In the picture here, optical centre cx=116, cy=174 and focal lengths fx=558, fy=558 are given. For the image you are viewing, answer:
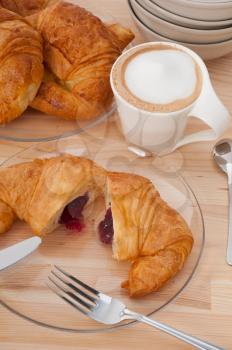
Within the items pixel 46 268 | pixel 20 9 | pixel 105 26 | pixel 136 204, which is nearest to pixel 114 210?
pixel 136 204

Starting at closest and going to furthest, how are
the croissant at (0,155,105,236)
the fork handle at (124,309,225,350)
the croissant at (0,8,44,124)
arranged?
the fork handle at (124,309,225,350)
the croissant at (0,155,105,236)
the croissant at (0,8,44,124)

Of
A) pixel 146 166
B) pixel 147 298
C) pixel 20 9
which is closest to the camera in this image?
pixel 147 298

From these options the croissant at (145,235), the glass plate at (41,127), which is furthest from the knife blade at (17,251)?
the glass plate at (41,127)

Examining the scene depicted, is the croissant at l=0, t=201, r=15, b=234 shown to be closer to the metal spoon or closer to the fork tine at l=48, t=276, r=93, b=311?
the fork tine at l=48, t=276, r=93, b=311

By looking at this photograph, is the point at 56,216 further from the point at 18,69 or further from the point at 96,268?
the point at 18,69

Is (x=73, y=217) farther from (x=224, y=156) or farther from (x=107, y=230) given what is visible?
(x=224, y=156)

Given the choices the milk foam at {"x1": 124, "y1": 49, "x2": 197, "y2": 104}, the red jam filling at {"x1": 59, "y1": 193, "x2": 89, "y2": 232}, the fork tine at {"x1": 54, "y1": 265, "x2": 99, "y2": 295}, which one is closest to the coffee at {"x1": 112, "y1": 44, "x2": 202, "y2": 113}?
the milk foam at {"x1": 124, "y1": 49, "x2": 197, "y2": 104}
